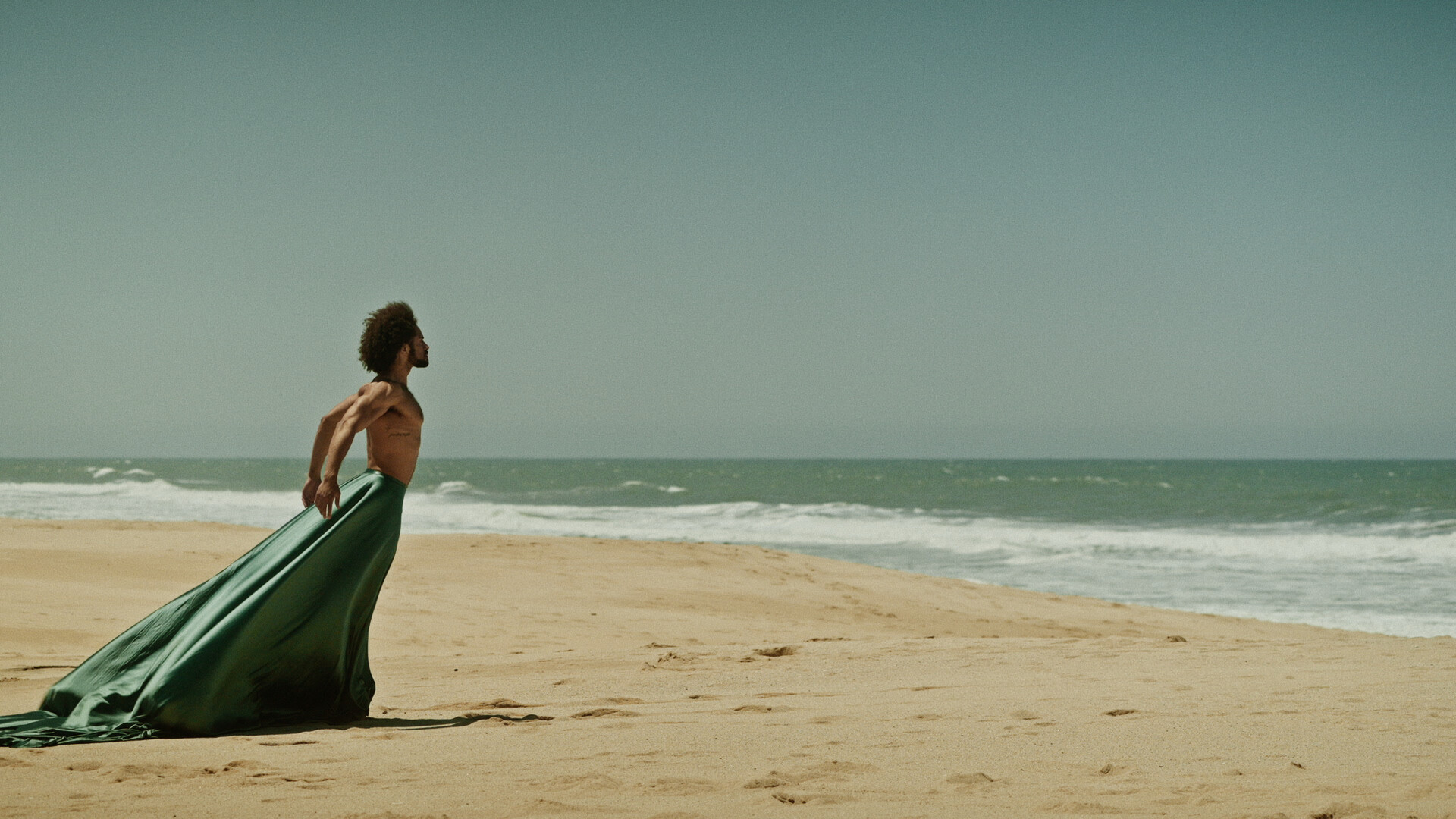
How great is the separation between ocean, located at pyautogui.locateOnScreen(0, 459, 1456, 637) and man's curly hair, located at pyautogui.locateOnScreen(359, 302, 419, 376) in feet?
28.8

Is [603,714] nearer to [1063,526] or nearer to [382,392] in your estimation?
[382,392]

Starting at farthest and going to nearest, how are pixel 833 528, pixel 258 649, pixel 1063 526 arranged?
pixel 833 528 → pixel 1063 526 → pixel 258 649

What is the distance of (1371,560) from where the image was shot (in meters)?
18.0

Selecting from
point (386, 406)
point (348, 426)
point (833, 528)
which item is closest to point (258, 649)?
point (348, 426)

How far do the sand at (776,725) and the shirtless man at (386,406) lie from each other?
119cm

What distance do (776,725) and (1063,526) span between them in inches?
965

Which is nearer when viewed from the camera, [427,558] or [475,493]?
[427,558]

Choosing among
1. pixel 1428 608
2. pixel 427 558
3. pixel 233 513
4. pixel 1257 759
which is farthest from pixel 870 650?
pixel 233 513

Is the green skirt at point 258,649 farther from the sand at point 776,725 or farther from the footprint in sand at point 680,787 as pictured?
the footprint in sand at point 680,787

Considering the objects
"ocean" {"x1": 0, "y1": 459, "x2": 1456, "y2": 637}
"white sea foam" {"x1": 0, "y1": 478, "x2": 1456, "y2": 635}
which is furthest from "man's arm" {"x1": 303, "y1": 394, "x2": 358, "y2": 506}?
"white sea foam" {"x1": 0, "y1": 478, "x2": 1456, "y2": 635}

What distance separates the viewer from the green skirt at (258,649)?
426 cm

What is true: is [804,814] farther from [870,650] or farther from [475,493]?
[475,493]

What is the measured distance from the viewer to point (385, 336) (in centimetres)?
477

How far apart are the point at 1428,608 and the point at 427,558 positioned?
12388 mm
